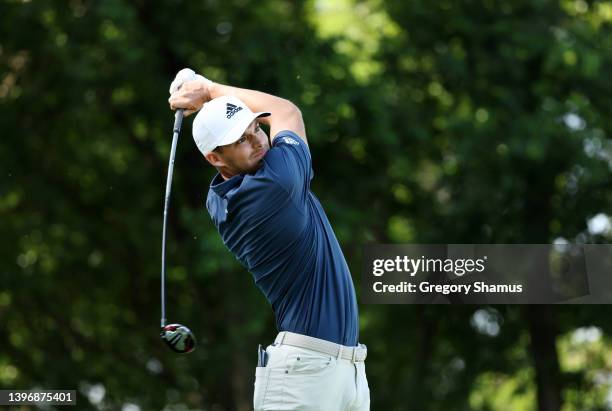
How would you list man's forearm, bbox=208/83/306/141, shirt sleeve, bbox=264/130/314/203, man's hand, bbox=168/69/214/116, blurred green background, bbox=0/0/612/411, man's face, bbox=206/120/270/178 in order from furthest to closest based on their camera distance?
blurred green background, bbox=0/0/612/411 < man's hand, bbox=168/69/214/116 < man's forearm, bbox=208/83/306/141 < man's face, bbox=206/120/270/178 < shirt sleeve, bbox=264/130/314/203

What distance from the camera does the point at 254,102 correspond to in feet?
14.3

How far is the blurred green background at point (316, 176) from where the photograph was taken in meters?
11.6

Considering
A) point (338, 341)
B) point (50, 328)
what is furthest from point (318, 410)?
point (50, 328)

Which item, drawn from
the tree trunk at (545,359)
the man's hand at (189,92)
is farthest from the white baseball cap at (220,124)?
the tree trunk at (545,359)

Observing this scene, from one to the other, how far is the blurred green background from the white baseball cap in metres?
6.89

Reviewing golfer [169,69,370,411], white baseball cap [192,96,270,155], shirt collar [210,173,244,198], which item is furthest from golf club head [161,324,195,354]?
white baseball cap [192,96,270,155]

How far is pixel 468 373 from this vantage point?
1376 cm

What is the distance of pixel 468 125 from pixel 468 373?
3543mm

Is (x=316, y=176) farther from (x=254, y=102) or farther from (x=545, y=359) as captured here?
(x=254, y=102)

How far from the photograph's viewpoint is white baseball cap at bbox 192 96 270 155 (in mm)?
3869

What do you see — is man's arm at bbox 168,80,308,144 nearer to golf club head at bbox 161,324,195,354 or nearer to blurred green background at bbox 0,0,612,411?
golf club head at bbox 161,324,195,354

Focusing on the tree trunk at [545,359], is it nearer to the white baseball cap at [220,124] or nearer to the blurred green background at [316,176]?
the blurred green background at [316,176]

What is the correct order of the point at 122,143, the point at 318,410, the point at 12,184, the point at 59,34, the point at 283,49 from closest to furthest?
1. the point at 318,410
2. the point at 283,49
3. the point at 59,34
4. the point at 12,184
5. the point at 122,143

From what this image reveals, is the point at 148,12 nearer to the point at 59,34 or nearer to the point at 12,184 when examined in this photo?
the point at 59,34
